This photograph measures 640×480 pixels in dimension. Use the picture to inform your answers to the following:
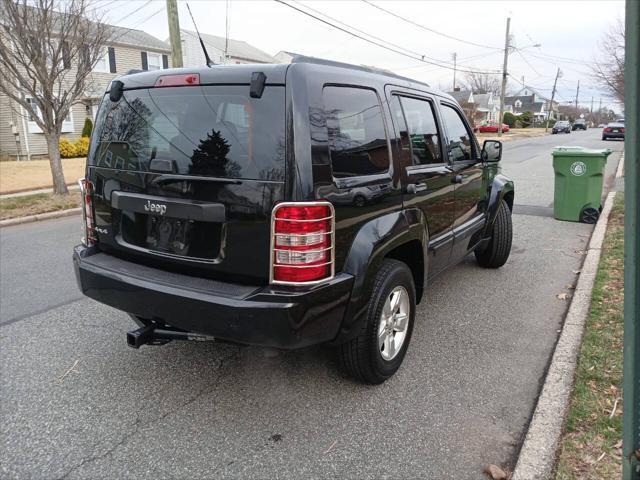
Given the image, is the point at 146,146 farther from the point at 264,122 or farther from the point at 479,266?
the point at 479,266

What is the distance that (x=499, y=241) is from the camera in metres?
5.62

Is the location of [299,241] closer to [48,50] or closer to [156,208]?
[156,208]

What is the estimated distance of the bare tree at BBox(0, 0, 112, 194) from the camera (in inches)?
377

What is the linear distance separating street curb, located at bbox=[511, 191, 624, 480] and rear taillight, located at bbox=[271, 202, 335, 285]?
1.40 metres

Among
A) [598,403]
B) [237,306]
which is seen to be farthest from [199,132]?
[598,403]

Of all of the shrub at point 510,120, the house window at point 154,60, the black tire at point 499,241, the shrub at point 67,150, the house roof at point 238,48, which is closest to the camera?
the black tire at point 499,241

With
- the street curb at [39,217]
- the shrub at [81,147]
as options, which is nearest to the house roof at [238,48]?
the shrub at [81,147]

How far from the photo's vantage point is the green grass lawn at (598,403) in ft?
8.05

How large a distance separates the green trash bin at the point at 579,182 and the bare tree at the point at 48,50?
939cm

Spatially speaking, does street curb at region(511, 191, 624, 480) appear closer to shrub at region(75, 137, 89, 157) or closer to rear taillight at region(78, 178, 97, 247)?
rear taillight at region(78, 178, 97, 247)

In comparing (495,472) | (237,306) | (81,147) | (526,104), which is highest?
(526,104)

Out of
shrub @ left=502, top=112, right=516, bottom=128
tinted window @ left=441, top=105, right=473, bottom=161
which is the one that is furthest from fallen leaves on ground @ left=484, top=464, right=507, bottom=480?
shrub @ left=502, top=112, right=516, bottom=128

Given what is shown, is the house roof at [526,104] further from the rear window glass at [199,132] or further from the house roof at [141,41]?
the rear window glass at [199,132]

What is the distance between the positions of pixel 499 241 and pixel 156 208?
13.2ft
